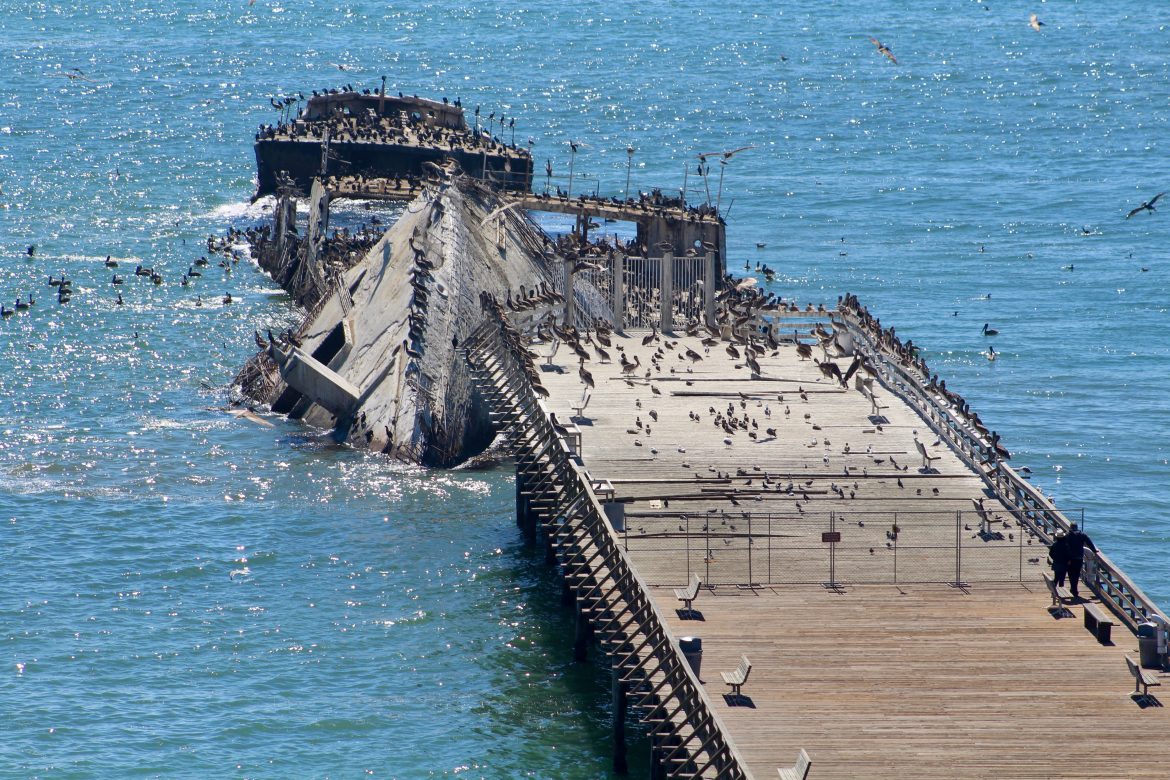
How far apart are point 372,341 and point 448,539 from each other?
16.0 m

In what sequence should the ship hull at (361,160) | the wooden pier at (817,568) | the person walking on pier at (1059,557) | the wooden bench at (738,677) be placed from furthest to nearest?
the ship hull at (361,160) < the person walking on pier at (1059,557) < the wooden bench at (738,677) < the wooden pier at (817,568)

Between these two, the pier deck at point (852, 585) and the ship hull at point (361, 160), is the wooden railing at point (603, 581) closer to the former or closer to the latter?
the pier deck at point (852, 585)

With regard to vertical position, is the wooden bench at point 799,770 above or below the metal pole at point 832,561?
below

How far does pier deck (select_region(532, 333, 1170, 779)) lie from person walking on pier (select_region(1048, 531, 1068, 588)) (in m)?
0.56

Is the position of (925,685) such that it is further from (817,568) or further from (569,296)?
(569,296)

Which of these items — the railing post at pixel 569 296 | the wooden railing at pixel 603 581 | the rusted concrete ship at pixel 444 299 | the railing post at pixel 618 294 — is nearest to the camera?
the wooden railing at pixel 603 581

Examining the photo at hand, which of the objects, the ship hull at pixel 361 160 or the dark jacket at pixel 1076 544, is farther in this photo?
the ship hull at pixel 361 160

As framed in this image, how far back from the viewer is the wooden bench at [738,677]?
34.0 metres

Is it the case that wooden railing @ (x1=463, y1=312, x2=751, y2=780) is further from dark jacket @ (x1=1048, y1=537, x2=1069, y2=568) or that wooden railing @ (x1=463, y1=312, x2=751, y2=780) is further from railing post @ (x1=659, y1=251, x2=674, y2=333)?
dark jacket @ (x1=1048, y1=537, x2=1069, y2=568)

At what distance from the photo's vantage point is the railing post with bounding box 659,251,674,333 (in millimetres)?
64000

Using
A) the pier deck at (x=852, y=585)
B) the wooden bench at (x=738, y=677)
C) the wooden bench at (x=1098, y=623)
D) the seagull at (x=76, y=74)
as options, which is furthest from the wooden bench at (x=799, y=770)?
the seagull at (x=76, y=74)

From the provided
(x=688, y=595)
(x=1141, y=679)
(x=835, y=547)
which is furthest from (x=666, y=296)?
(x=1141, y=679)

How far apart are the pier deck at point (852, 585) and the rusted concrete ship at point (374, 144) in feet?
179

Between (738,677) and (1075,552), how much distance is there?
8910mm
